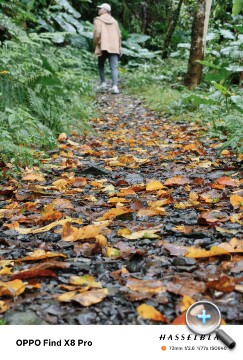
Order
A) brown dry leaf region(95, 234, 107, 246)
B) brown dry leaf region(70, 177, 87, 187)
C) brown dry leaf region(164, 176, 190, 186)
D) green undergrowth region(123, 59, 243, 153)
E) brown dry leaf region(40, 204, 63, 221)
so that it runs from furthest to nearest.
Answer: green undergrowth region(123, 59, 243, 153), brown dry leaf region(70, 177, 87, 187), brown dry leaf region(164, 176, 190, 186), brown dry leaf region(40, 204, 63, 221), brown dry leaf region(95, 234, 107, 246)

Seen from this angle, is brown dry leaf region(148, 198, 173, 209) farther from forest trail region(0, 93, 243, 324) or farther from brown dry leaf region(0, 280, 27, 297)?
brown dry leaf region(0, 280, 27, 297)

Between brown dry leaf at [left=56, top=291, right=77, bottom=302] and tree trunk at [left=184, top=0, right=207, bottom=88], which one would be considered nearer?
brown dry leaf at [left=56, top=291, right=77, bottom=302]

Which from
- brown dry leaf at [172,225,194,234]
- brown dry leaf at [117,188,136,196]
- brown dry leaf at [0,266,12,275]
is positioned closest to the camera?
brown dry leaf at [0,266,12,275]

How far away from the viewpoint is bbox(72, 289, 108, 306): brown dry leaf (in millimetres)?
1377

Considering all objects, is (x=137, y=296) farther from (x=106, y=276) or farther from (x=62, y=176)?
(x=62, y=176)

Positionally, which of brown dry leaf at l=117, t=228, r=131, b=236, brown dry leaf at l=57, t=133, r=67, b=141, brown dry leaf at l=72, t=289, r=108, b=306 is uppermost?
brown dry leaf at l=72, t=289, r=108, b=306

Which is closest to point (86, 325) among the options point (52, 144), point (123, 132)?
point (52, 144)

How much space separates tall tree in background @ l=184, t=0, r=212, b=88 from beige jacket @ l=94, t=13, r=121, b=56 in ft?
6.74

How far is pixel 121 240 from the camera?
201cm

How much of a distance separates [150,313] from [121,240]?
740 millimetres

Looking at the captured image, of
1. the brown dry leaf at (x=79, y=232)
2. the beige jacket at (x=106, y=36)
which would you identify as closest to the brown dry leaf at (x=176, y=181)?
the brown dry leaf at (x=79, y=232)

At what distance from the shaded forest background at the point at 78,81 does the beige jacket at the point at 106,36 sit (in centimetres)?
82

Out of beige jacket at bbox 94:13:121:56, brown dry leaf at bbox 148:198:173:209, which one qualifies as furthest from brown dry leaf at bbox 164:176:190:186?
beige jacket at bbox 94:13:121:56

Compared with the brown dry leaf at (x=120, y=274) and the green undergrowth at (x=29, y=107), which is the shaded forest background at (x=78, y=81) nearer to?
the green undergrowth at (x=29, y=107)
